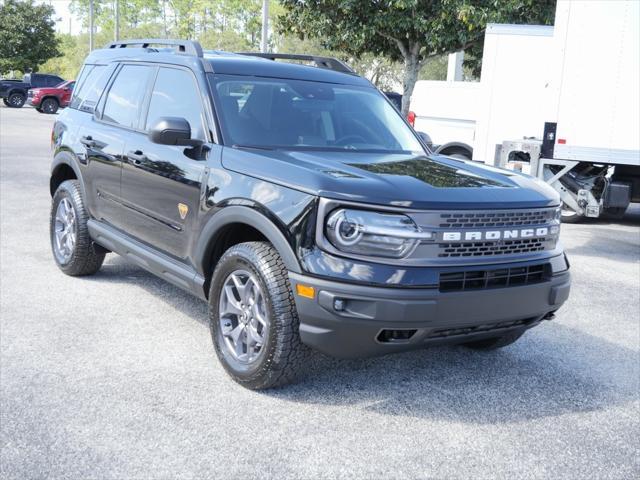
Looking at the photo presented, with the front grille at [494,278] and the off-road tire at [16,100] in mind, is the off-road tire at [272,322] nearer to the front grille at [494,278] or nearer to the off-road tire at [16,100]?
the front grille at [494,278]

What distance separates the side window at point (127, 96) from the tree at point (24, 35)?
48.2m

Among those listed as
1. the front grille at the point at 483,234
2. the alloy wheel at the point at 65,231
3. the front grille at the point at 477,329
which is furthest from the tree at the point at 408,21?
the front grille at the point at 477,329

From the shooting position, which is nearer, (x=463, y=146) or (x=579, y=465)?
(x=579, y=465)

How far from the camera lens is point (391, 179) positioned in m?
3.96

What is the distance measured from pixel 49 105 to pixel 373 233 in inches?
1380

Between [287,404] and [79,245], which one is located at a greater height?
[79,245]

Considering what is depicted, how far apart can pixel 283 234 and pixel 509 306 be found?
1.22 metres

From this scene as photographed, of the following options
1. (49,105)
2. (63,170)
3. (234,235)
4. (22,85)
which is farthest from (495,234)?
(22,85)

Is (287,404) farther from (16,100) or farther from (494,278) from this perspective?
(16,100)

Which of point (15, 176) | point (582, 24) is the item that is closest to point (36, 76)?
point (15, 176)

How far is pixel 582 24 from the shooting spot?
916cm

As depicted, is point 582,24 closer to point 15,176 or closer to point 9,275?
point 9,275

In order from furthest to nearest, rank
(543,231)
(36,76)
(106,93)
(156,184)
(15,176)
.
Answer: (36,76)
(15,176)
(106,93)
(156,184)
(543,231)

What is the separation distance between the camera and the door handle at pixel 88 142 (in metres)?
5.95
